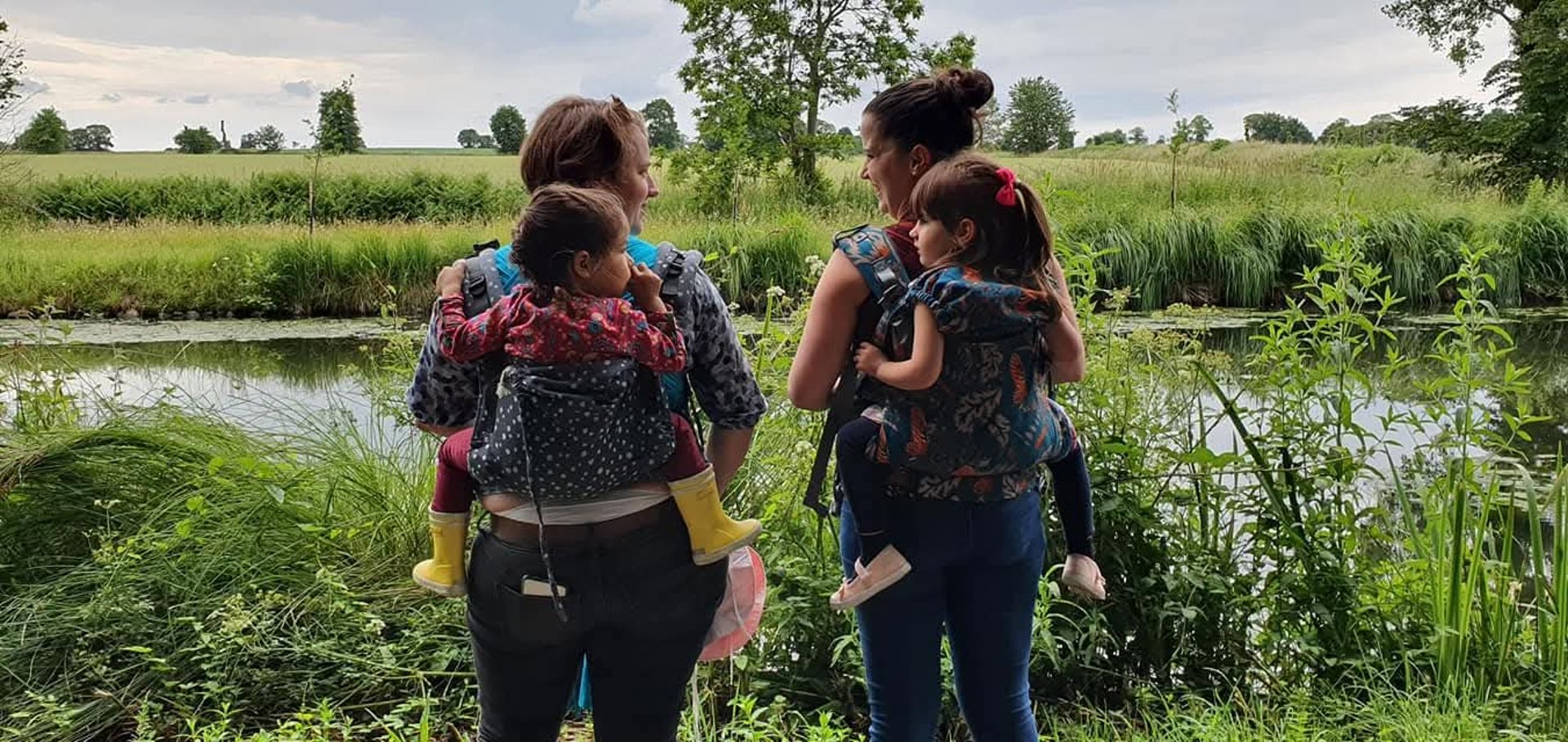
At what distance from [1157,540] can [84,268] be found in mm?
13265

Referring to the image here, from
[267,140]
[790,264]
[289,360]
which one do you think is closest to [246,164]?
[267,140]

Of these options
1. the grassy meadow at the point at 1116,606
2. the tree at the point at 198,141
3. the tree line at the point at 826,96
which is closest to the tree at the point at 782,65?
the tree line at the point at 826,96

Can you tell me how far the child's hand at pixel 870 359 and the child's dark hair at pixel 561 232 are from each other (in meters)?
0.48

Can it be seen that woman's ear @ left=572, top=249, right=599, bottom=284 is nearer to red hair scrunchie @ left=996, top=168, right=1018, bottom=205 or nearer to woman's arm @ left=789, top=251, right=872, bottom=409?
woman's arm @ left=789, top=251, right=872, bottom=409

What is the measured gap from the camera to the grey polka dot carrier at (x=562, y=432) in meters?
1.54

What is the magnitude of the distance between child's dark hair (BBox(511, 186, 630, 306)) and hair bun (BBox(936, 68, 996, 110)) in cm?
67

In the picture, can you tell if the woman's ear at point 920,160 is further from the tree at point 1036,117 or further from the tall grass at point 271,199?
the tree at point 1036,117

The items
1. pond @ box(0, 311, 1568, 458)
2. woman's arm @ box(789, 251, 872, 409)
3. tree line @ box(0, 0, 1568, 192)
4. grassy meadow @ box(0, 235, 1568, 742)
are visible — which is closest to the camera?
woman's arm @ box(789, 251, 872, 409)

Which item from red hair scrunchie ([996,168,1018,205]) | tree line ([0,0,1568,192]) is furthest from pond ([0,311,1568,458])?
tree line ([0,0,1568,192])

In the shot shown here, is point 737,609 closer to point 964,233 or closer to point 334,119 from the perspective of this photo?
point 964,233

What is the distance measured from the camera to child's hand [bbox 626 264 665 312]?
1.59 m

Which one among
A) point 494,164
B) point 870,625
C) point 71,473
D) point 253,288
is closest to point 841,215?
point 253,288

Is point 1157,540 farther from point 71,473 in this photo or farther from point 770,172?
point 770,172

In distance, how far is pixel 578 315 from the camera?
5.01ft
